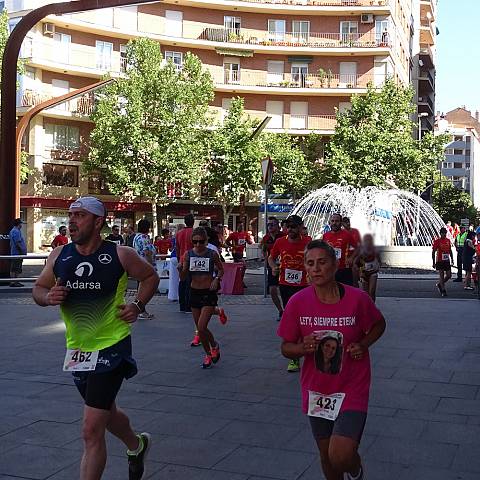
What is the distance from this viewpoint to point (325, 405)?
11.6 ft

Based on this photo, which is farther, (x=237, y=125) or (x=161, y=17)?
(x=161, y=17)

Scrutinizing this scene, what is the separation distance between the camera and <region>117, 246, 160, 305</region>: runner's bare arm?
4.07 meters

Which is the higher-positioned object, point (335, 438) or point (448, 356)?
point (335, 438)

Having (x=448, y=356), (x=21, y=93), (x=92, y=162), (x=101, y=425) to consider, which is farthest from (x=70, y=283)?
(x=21, y=93)

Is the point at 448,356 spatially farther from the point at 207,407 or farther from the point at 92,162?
the point at 92,162

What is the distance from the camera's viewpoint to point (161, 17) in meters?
50.1

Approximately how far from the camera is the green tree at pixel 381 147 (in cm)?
4509

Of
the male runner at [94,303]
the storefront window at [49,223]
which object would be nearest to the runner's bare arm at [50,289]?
the male runner at [94,303]

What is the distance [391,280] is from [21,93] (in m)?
30.9

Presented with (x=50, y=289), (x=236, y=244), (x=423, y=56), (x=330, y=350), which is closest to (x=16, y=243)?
(x=236, y=244)

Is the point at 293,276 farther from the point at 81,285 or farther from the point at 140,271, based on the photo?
the point at 81,285

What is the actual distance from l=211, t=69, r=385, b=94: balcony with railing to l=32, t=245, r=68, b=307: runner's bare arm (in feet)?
161

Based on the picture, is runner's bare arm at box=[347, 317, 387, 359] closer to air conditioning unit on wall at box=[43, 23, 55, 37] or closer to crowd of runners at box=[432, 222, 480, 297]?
crowd of runners at box=[432, 222, 480, 297]

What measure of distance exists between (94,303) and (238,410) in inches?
98.5
